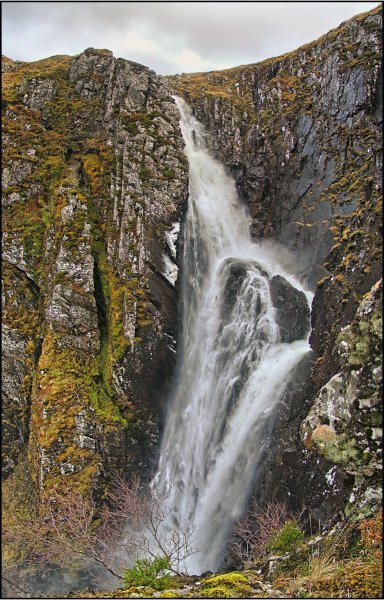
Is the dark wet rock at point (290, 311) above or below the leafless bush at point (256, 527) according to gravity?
above

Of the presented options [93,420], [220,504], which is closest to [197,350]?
[93,420]

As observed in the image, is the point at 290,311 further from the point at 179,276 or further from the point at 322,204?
the point at 322,204

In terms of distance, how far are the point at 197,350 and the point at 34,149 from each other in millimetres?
18898

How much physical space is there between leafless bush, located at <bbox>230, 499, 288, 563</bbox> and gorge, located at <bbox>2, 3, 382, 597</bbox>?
0.71m

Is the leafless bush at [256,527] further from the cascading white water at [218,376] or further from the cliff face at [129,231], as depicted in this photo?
the cascading white water at [218,376]

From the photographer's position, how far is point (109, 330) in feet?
93.1

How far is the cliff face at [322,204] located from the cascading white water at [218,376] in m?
1.75

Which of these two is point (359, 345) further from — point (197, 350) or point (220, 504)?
point (197, 350)

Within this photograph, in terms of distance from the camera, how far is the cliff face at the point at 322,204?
1013 centimetres

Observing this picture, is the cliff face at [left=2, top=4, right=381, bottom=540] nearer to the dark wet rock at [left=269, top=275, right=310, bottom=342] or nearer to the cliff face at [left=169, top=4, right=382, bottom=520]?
the cliff face at [left=169, top=4, right=382, bottom=520]

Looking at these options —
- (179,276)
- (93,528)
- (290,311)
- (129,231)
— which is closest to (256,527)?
(93,528)

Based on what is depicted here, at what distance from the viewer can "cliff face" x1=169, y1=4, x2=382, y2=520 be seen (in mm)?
10133

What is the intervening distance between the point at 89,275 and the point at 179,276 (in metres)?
5.73

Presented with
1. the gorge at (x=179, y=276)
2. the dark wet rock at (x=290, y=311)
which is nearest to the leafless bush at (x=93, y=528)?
the gorge at (x=179, y=276)
